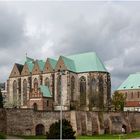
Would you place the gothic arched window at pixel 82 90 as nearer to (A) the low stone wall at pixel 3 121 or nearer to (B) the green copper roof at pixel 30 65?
(B) the green copper roof at pixel 30 65

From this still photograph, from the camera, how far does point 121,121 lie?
77312 millimetres

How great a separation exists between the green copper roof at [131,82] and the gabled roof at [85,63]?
23.9 m

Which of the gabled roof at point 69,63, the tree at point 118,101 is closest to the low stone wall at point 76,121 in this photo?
the tree at point 118,101

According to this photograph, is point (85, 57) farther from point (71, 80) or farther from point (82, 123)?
point (82, 123)

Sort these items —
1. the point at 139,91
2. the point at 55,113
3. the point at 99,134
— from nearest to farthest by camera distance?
the point at 55,113 → the point at 99,134 → the point at 139,91

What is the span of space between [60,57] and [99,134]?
36.1m

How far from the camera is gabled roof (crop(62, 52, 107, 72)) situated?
102m

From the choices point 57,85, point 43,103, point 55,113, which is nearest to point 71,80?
point 57,85

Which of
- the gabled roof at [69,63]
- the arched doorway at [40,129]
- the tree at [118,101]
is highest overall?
the gabled roof at [69,63]

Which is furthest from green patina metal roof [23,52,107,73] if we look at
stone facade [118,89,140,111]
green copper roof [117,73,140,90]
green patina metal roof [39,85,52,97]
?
green copper roof [117,73,140,90]

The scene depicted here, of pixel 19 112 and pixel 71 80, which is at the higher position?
pixel 71 80

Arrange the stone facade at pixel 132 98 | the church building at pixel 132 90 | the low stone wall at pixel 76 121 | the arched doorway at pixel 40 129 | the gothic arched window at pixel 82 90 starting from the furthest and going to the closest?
1. the church building at pixel 132 90
2. the stone facade at pixel 132 98
3. the gothic arched window at pixel 82 90
4. the arched doorway at pixel 40 129
5. the low stone wall at pixel 76 121

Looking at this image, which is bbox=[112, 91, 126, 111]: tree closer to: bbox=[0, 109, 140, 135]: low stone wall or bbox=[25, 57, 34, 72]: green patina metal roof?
bbox=[0, 109, 140, 135]: low stone wall

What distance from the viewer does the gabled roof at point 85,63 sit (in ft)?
334
